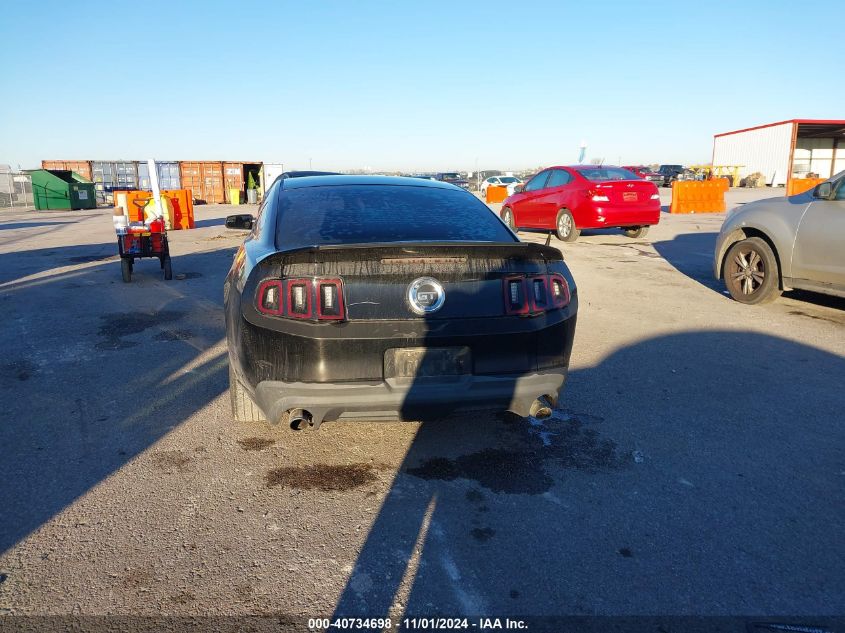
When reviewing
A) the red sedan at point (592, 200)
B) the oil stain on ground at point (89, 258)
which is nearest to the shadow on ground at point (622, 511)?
the red sedan at point (592, 200)

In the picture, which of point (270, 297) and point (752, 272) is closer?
point (270, 297)

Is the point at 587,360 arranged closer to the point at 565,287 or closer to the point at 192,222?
the point at 565,287

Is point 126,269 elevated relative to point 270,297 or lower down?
lower down

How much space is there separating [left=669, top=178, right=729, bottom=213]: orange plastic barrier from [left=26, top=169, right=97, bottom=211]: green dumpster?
26520mm

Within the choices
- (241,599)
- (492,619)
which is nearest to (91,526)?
(241,599)

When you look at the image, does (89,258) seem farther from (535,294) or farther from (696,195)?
(696,195)

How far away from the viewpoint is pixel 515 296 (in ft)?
10.1

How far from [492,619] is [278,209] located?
2638mm

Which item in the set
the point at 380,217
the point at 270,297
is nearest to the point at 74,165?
the point at 380,217

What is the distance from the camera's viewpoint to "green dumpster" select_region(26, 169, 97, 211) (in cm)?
2842

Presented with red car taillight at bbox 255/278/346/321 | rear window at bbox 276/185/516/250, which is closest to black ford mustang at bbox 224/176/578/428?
red car taillight at bbox 255/278/346/321

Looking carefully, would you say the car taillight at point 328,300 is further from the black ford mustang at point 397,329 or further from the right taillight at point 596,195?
the right taillight at point 596,195

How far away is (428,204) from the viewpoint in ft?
13.0

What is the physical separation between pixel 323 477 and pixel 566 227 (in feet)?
35.8
